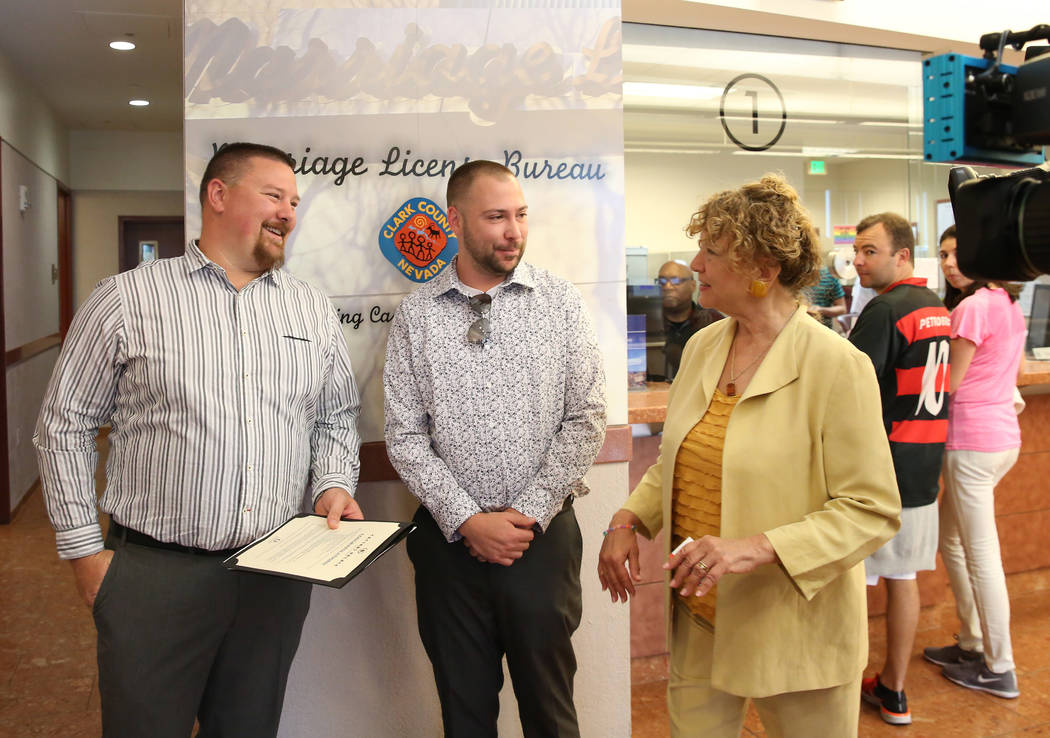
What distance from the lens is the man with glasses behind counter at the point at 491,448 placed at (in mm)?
2213

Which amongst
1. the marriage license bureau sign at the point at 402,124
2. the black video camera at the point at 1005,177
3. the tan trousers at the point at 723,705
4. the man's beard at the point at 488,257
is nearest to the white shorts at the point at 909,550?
the marriage license bureau sign at the point at 402,124

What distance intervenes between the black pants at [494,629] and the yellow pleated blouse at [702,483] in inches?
19.8

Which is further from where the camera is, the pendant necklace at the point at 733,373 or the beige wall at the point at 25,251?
the beige wall at the point at 25,251

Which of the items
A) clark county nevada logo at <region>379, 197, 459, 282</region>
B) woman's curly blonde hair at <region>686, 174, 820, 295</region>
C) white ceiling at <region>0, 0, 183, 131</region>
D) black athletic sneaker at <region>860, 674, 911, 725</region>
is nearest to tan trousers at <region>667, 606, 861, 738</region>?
woman's curly blonde hair at <region>686, 174, 820, 295</region>

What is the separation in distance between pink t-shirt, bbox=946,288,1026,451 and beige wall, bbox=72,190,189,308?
8.99 m

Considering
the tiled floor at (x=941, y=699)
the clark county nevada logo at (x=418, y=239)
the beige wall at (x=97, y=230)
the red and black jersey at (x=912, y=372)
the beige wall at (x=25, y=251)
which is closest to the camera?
the clark county nevada logo at (x=418, y=239)

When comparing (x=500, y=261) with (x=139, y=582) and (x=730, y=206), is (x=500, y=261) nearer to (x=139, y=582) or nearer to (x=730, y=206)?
(x=730, y=206)

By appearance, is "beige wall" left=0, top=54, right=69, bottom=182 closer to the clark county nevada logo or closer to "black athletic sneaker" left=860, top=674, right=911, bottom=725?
the clark county nevada logo

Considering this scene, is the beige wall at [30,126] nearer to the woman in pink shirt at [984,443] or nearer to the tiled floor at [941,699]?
the tiled floor at [941,699]

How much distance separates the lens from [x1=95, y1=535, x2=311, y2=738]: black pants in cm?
194

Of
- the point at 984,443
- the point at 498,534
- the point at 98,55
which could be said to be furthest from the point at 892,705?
the point at 98,55

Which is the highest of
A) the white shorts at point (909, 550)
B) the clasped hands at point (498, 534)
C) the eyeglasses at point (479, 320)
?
the eyeglasses at point (479, 320)

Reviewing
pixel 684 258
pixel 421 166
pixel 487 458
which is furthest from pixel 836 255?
pixel 487 458

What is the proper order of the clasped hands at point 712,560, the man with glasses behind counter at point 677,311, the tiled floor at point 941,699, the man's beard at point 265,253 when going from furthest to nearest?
the man with glasses behind counter at point 677,311
the tiled floor at point 941,699
the man's beard at point 265,253
the clasped hands at point 712,560
